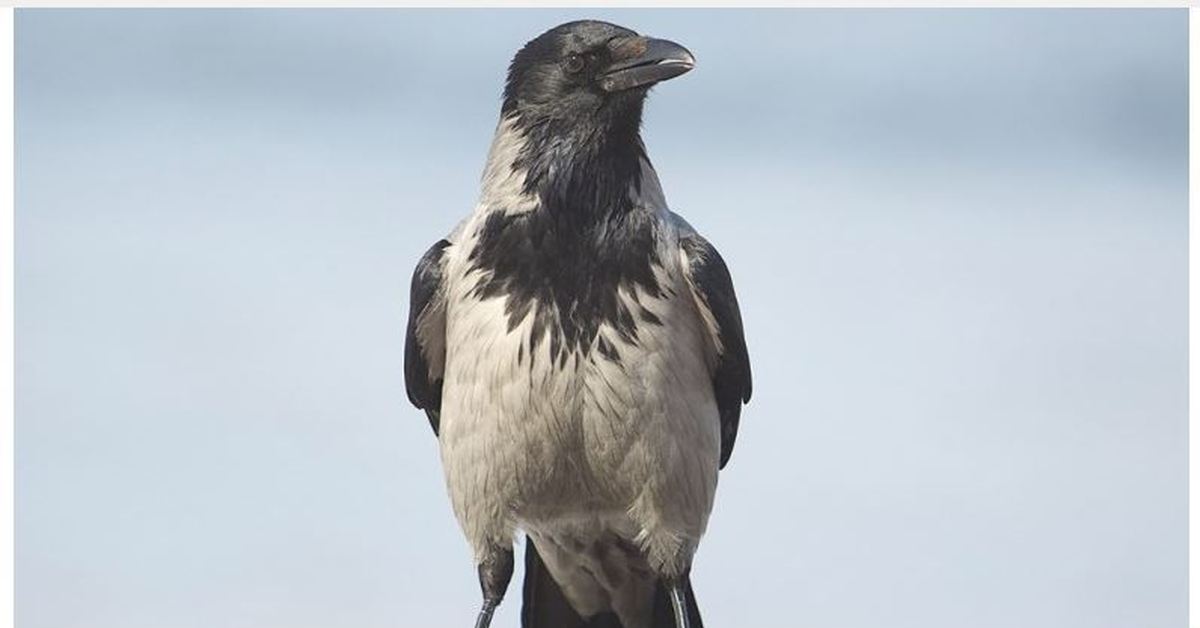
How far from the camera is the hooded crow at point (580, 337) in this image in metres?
12.0

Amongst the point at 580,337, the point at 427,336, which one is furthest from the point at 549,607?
the point at 580,337

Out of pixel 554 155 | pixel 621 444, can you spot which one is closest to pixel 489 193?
pixel 554 155

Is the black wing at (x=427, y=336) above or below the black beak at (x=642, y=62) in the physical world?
below

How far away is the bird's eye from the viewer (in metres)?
12.3

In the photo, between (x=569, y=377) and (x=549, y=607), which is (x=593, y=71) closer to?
(x=569, y=377)

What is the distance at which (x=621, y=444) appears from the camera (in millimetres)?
12117

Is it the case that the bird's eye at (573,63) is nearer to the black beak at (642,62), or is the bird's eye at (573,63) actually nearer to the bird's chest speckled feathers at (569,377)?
the black beak at (642,62)

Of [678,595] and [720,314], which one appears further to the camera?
[678,595]

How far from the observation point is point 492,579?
12.6 metres

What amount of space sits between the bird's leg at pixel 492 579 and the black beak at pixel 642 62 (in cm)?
224

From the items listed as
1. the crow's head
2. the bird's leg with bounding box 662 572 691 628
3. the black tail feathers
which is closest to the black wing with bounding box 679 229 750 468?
the crow's head

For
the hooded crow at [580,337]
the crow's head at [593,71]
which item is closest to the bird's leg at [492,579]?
the hooded crow at [580,337]

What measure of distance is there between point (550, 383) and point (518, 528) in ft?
3.02

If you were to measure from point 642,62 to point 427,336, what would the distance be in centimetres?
165
